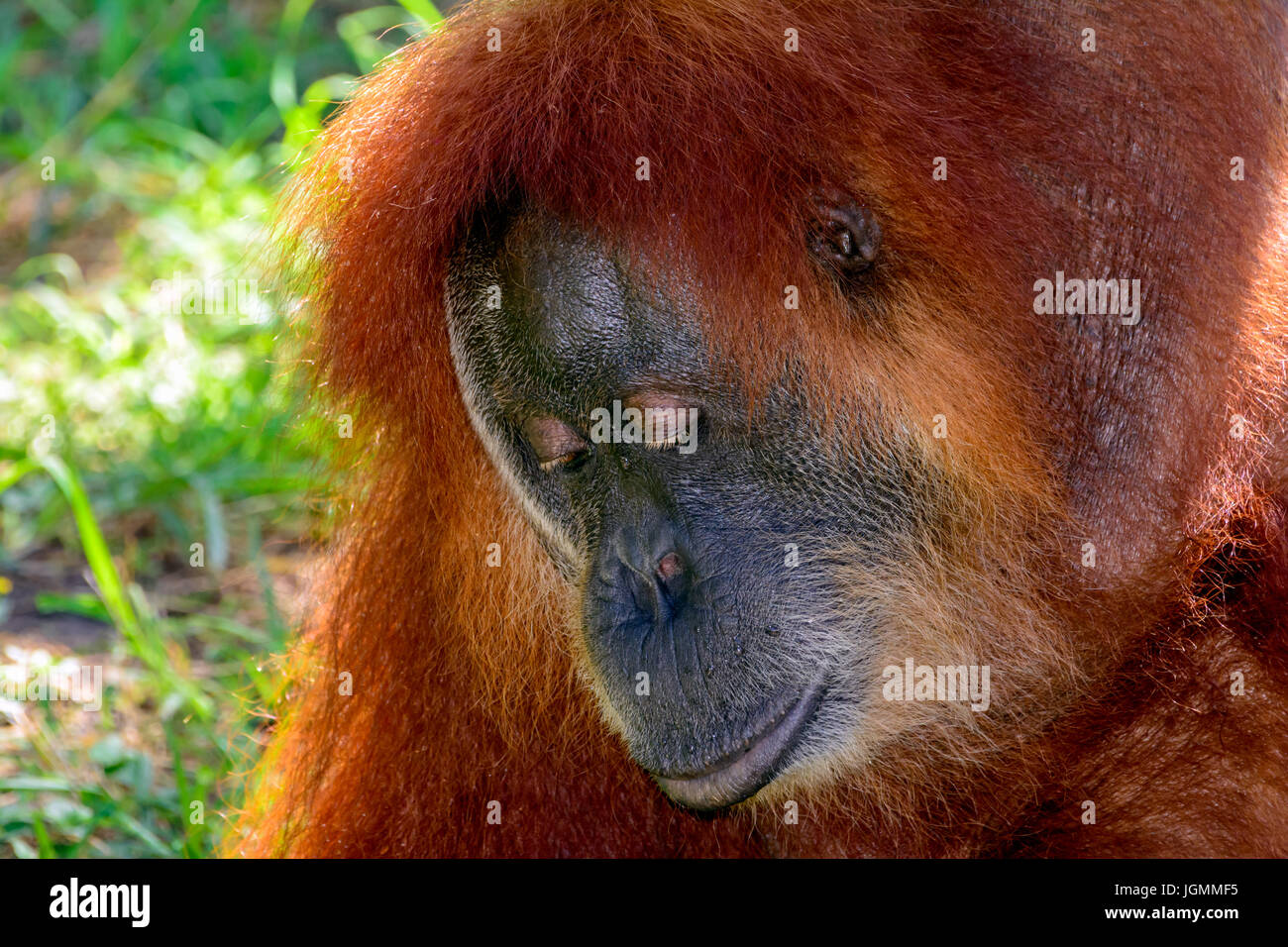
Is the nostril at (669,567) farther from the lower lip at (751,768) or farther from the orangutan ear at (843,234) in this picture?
the orangutan ear at (843,234)

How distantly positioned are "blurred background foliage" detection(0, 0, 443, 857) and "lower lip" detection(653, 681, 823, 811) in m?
1.15

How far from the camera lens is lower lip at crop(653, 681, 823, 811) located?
8.42 ft

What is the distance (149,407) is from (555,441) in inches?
107

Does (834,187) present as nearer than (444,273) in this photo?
Yes

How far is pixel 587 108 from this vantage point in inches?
95.0

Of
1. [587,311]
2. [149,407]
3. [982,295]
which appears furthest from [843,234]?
[149,407]

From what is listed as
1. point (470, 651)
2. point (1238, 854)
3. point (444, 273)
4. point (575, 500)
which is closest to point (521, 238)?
point (444, 273)

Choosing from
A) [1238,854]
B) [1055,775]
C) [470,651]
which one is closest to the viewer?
[1238,854]

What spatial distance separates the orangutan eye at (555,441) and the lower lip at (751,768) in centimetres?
56

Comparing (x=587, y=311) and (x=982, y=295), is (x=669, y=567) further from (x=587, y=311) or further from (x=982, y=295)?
(x=982, y=295)

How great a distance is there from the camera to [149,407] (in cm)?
495

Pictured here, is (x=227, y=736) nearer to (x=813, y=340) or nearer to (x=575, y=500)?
(x=575, y=500)

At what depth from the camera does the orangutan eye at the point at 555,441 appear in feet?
8.57
